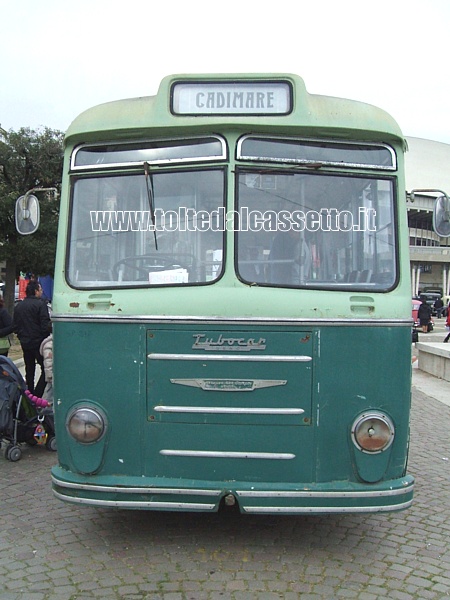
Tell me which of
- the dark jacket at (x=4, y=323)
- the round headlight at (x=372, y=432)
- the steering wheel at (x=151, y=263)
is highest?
the steering wheel at (x=151, y=263)

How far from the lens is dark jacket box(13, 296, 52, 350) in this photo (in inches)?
315

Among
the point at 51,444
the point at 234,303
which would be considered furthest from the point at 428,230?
the point at 234,303

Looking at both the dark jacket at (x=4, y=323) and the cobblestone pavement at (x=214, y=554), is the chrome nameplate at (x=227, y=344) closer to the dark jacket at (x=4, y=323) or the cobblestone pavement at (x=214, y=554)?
the cobblestone pavement at (x=214, y=554)

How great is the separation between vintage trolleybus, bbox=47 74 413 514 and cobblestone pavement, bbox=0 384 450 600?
41 centimetres

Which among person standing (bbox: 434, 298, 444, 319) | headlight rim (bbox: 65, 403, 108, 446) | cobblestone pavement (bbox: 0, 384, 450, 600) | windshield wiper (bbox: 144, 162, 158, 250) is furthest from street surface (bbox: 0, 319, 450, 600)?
person standing (bbox: 434, 298, 444, 319)

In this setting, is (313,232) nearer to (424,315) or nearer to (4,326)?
(4,326)

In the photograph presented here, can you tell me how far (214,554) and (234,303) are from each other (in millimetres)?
1649

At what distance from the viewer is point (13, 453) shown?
6492mm

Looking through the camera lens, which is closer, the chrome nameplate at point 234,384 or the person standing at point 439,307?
the chrome nameplate at point 234,384

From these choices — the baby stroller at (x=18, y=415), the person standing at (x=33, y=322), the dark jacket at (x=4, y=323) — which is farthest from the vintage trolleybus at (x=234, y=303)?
the person standing at (x=33, y=322)

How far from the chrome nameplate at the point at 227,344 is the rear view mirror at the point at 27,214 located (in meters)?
1.85

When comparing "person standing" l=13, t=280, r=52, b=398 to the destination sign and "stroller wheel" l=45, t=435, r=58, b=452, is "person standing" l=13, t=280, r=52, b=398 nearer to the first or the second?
"stroller wheel" l=45, t=435, r=58, b=452

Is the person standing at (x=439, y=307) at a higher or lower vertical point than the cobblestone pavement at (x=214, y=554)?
higher

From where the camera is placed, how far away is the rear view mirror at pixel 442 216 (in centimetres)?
479
